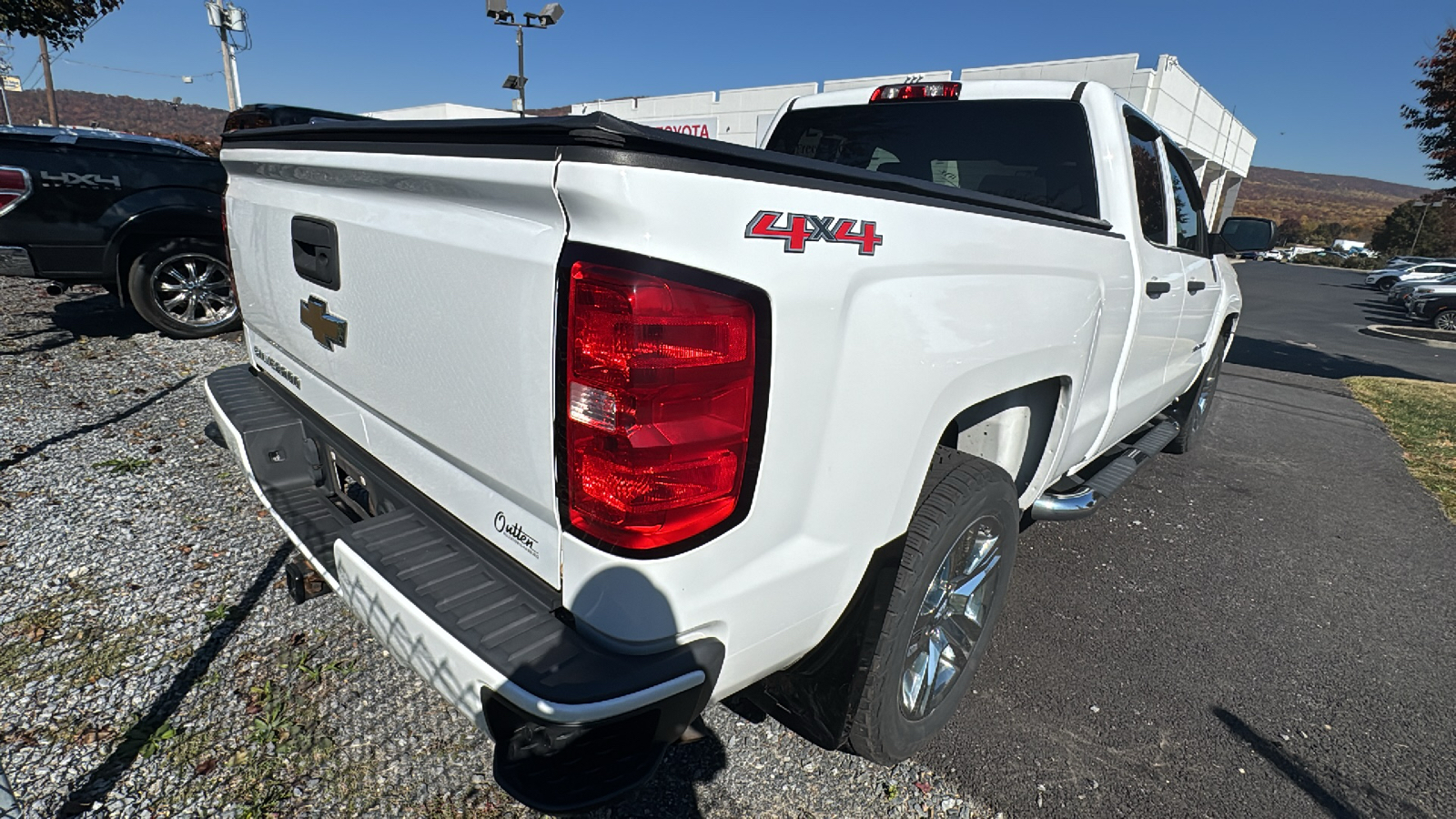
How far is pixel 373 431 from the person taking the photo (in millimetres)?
2043

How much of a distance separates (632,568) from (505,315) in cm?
56

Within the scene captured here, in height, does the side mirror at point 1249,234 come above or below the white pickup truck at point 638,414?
above

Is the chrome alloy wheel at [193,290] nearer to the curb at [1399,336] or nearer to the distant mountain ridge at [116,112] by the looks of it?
the curb at [1399,336]

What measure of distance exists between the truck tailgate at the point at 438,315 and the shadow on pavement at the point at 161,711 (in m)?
0.98

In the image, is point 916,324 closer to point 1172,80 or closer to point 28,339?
point 28,339

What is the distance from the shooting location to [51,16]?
8.73 m

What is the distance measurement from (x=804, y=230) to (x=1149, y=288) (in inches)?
89.7

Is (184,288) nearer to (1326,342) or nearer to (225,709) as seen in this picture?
(225,709)

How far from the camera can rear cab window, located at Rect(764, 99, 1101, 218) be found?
3000 mm

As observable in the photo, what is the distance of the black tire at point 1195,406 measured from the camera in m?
5.13

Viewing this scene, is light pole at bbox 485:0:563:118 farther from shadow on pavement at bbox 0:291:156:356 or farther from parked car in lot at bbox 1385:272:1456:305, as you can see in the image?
parked car in lot at bbox 1385:272:1456:305

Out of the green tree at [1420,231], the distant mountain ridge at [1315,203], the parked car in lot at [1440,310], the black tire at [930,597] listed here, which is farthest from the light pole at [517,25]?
the distant mountain ridge at [1315,203]

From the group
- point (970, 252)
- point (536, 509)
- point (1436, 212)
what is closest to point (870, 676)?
point (536, 509)

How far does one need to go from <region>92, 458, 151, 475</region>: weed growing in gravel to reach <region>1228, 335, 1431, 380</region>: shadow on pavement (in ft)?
40.1
